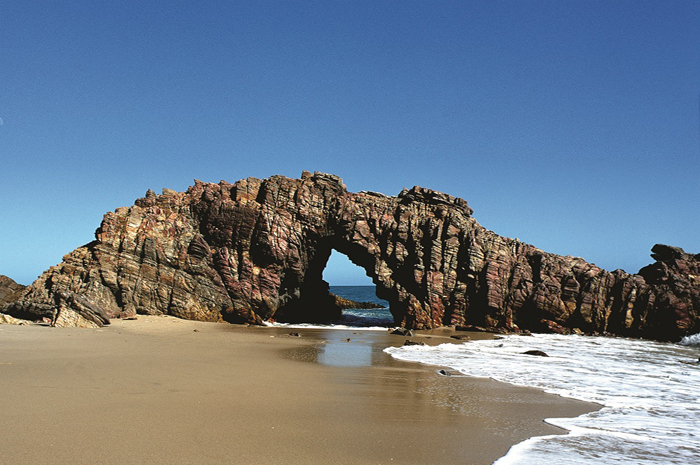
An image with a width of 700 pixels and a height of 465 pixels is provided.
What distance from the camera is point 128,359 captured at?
1318 centimetres

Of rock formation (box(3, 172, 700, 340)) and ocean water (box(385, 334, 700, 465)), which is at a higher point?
rock formation (box(3, 172, 700, 340))

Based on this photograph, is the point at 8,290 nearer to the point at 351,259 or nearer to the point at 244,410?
the point at 351,259

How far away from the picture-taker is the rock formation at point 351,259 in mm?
31008

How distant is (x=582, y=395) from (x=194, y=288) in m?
27.0

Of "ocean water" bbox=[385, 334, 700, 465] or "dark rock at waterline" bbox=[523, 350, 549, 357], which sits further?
"dark rock at waterline" bbox=[523, 350, 549, 357]

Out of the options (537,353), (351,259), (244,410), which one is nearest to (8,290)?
(351,259)

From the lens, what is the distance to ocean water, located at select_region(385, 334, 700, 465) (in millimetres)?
6762

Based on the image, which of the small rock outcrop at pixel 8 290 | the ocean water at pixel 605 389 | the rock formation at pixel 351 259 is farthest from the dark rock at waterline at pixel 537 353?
the small rock outcrop at pixel 8 290

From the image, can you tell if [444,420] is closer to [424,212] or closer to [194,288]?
[194,288]

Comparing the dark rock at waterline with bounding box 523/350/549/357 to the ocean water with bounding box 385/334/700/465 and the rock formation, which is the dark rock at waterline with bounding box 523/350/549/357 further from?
the rock formation

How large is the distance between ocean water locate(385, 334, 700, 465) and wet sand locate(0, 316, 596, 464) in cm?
63

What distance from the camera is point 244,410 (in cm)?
803

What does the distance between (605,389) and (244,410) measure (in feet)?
32.1

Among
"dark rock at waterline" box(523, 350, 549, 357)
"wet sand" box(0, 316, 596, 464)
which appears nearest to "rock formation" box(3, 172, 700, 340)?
"dark rock at waterline" box(523, 350, 549, 357)
